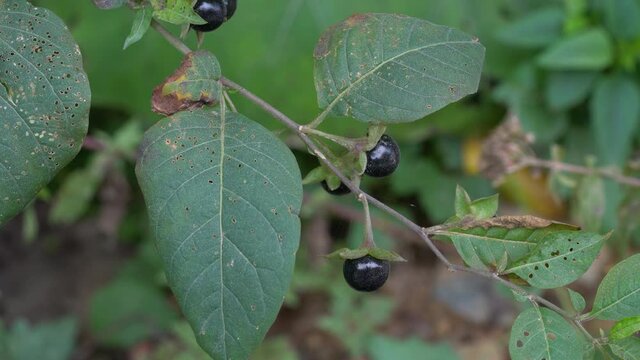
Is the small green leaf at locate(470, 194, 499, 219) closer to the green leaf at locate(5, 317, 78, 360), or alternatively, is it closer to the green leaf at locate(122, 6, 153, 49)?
the green leaf at locate(122, 6, 153, 49)

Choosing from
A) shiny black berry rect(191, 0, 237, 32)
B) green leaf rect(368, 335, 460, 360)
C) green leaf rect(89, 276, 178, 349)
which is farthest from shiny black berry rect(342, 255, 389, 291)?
green leaf rect(89, 276, 178, 349)

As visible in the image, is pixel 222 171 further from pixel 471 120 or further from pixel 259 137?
pixel 471 120

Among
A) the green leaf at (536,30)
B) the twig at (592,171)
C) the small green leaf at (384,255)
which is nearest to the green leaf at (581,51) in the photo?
the green leaf at (536,30)

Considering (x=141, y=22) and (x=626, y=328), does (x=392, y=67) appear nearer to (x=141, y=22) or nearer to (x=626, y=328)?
(x=141, y=22)

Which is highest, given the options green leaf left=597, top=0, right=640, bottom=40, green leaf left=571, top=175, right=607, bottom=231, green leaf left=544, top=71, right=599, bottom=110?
green leaf left=597, top=0, right=640, bottom=40

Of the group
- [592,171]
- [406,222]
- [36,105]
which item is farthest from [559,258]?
[592,171]

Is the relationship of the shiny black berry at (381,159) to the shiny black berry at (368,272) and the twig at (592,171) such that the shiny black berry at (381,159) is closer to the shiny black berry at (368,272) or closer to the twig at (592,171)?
the shiny black berry at (368,272)

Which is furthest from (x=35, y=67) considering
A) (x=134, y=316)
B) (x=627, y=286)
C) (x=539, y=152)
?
(x=539, y=152)
